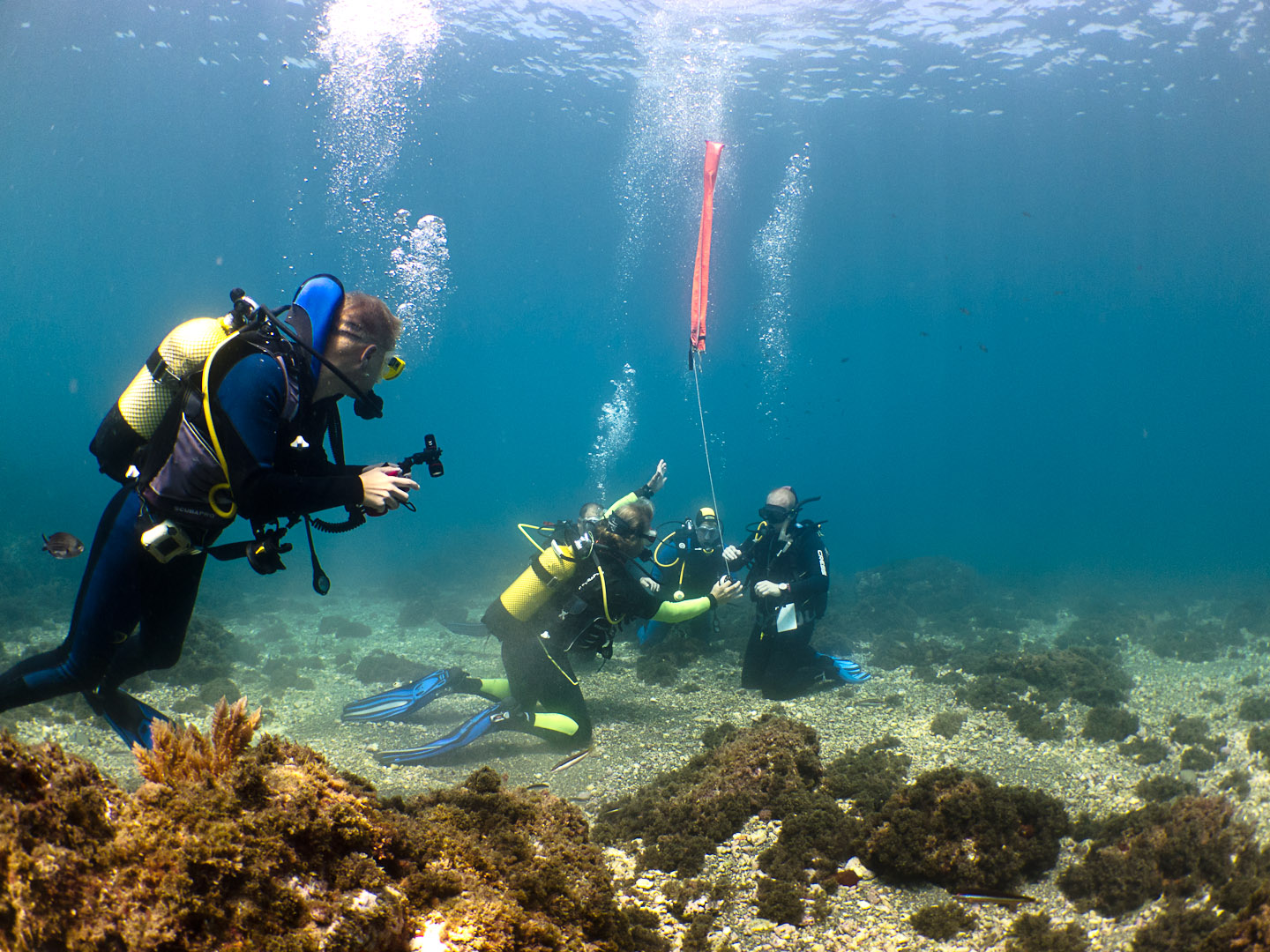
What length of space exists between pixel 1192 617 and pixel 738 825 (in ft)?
58.8

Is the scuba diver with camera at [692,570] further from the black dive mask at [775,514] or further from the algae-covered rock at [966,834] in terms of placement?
the algae-covered rock at [966,834]

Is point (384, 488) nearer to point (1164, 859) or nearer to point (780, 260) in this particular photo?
point (1164, 859)

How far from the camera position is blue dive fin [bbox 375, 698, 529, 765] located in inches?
229

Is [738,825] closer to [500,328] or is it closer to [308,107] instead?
[308,107]

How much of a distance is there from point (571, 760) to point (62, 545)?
16.4 ft

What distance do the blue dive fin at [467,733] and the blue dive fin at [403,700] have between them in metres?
0.97

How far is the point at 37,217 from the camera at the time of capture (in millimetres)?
73562

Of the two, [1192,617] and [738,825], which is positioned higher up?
[738,825]

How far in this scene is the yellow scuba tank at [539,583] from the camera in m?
6.17

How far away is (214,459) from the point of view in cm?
279

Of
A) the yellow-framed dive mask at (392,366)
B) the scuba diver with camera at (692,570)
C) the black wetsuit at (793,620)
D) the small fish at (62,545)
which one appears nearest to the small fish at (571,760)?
the black wetsuit at (793,620)

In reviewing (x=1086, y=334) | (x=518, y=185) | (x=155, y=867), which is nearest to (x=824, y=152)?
(x=518, y=185)

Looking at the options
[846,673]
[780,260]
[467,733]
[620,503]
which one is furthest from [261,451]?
[780,260]

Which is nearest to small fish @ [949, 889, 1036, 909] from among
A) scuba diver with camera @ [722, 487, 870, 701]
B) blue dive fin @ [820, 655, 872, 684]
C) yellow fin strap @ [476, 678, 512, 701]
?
scuba diver with camera @ [722, 487, 870, 701]
